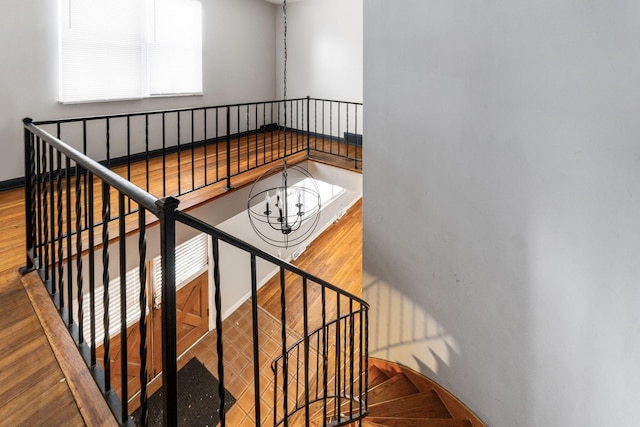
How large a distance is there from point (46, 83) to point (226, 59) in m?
2.97

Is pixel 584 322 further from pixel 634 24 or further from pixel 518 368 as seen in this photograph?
pixel 634 24

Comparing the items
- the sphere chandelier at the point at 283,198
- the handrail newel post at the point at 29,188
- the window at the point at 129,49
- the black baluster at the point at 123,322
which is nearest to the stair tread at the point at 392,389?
the sphere chandelier at the point at 283,198

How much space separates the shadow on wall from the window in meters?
3.85

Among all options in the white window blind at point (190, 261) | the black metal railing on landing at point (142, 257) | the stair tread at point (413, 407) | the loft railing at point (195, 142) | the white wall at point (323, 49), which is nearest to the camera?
the black metal railing on landing at point (142, 257)

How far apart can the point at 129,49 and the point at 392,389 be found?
16.2 ft

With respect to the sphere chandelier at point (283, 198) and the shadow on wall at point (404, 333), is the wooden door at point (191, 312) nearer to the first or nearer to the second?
the sphere chandelier at point (283, 198)

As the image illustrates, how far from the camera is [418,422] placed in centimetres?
255

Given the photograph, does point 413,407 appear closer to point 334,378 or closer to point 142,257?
point 334,378

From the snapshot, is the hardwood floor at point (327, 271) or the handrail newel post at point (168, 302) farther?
the hardwood floor at point (327, 271)

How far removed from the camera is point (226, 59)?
20.2 feet

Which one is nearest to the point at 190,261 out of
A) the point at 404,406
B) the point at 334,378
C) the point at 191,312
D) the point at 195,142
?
the point at 191,312

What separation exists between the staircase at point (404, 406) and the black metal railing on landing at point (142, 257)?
121 mm

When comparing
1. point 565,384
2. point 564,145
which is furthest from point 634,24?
point 565,384

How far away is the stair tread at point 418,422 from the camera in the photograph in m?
2.52
